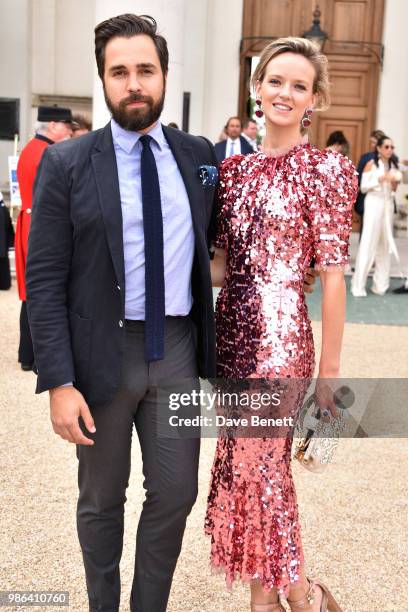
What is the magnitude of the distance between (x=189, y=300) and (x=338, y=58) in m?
15.3

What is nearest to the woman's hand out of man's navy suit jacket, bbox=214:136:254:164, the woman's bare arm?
the woman's bare arm

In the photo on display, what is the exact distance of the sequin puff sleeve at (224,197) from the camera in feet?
9.39

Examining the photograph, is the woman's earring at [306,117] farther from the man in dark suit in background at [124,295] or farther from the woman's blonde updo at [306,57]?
the man in dark suit in background at [124,295]

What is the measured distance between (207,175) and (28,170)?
12.7 ft

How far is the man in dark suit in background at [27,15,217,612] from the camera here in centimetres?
255

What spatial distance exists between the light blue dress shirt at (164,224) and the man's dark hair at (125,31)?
217 millimetres

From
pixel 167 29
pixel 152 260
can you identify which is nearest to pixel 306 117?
pixel 152 260

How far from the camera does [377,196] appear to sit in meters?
11.1

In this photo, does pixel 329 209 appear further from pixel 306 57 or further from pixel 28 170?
pixel 28 170

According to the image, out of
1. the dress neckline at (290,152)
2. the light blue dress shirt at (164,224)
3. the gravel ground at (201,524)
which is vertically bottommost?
the gravel ground at (201,524)

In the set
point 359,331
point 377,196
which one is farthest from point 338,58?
point 359,331

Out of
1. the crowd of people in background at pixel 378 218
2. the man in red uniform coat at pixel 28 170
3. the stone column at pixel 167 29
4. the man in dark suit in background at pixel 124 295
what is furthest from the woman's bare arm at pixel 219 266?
the crowd of people in background at pixel 378 218

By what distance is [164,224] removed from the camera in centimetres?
265

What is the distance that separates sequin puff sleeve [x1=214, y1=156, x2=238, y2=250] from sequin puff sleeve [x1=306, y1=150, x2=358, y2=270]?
0.92ft
